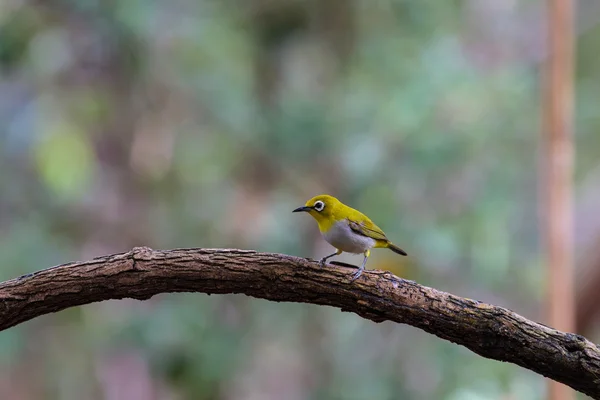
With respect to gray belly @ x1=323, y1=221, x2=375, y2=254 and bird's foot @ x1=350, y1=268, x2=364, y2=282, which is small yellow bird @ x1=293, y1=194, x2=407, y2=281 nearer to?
gray belly @ x1=323, y1=221, x2=375, y2=254

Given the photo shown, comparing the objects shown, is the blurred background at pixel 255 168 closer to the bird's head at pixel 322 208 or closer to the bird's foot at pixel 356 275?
the bird's head at pixel 322 208

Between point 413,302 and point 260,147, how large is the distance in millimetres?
3495

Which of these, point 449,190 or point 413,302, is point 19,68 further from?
point 413,302

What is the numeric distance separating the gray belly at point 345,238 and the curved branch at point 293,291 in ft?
1.11

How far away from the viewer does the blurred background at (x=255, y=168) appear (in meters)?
5.23

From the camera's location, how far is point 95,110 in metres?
5.63

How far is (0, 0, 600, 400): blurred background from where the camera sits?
523 centimetres

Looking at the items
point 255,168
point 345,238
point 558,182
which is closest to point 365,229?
point 345,238

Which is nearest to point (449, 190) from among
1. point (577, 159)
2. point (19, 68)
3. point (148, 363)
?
point (577, 159)

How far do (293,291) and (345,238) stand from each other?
44cm

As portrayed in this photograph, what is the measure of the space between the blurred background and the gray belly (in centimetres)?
209

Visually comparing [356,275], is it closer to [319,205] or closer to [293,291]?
[293,291]

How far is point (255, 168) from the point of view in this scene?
231 inches

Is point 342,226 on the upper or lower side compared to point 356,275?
upper
